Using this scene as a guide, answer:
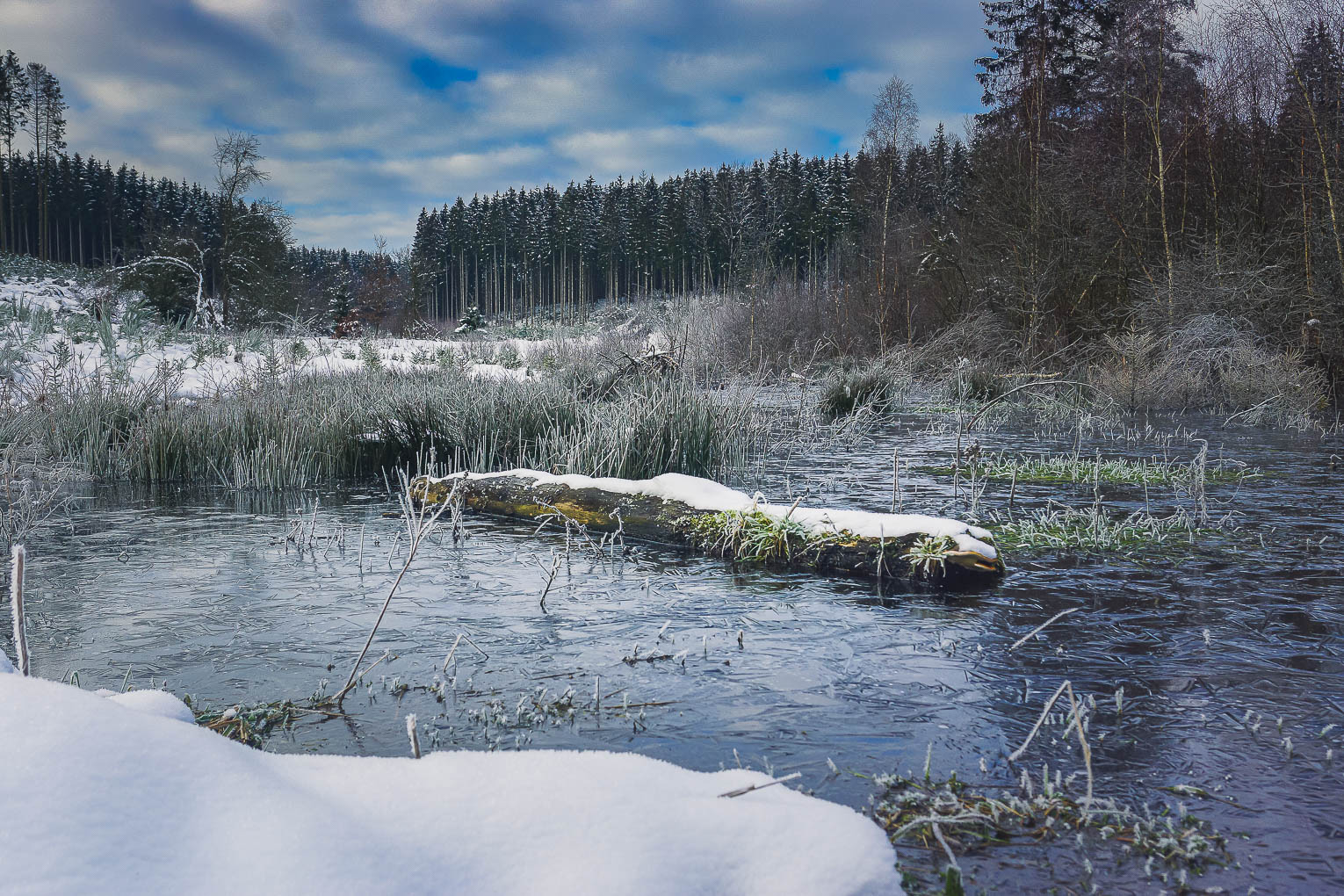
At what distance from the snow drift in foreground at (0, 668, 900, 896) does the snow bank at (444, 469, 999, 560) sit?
2.90 meters

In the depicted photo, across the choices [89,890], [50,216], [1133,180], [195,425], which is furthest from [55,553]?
[50,216]

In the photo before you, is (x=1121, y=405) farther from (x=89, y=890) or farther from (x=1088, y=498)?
(x=89, y=890)

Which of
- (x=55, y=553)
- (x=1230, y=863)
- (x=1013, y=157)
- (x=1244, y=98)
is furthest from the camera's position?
(x=1013, y=157)

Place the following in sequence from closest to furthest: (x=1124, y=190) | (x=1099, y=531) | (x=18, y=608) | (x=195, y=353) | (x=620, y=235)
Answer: (x=18, y=608) < (x=1099, y=531) < (x=195, y=353) < (x=1124, y=190) < (x=620, y=235)

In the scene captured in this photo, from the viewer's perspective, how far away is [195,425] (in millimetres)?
8547

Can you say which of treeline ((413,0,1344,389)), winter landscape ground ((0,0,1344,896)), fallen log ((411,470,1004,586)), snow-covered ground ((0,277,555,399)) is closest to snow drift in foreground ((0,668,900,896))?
winter landscape ground ((0,0,1344,896))

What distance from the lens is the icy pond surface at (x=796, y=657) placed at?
7.94 ft

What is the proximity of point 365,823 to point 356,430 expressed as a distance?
7.98 m

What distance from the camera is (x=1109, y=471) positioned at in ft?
25.7

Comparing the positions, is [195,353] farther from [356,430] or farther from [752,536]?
[752,536]

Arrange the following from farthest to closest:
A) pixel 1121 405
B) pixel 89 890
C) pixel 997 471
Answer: pixel 1121 405 → pixel 997 471 → pixel 89 890

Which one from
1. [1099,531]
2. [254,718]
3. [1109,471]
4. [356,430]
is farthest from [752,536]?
[356,430]

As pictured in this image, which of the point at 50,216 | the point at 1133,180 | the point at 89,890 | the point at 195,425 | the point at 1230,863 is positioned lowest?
the point at 1230,863

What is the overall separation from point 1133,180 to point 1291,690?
16.2m
